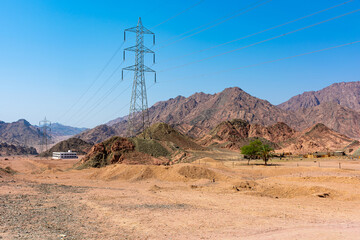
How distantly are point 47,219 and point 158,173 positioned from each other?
2721 centimetres

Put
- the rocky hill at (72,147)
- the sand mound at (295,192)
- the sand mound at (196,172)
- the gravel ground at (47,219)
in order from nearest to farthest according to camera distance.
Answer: the gravel ground at (47,219), the sand mound at (295,192), the sand mound at (196,172), the rocky hill at (72,147)

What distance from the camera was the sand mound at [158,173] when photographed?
43.5m

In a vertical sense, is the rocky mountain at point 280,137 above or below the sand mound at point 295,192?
above

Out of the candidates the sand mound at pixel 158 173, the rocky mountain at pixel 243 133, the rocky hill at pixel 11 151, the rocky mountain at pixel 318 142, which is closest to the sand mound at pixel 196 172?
the sand mound at pixel 158 173

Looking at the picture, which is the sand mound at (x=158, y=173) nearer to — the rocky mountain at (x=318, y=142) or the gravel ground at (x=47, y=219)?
the gravel ground at (x=47, y=219)

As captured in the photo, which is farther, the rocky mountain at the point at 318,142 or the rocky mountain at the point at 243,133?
the rocky mountain at the point at 243,133

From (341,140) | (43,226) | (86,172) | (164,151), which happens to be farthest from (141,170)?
(341,140)

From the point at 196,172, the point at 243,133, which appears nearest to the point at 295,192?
the point at 196,172

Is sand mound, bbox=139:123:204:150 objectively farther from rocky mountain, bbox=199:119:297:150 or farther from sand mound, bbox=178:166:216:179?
sand mound, bbox=178:166:216:179

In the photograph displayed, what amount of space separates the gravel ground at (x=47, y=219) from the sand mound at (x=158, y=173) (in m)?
17.1

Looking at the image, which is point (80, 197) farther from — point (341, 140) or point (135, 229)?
point (341, 140)

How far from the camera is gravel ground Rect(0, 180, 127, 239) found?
1600 centimetres

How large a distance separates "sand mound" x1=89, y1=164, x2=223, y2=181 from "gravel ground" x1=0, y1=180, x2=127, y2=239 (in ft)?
56.1

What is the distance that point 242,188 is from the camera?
33719 millimetres
